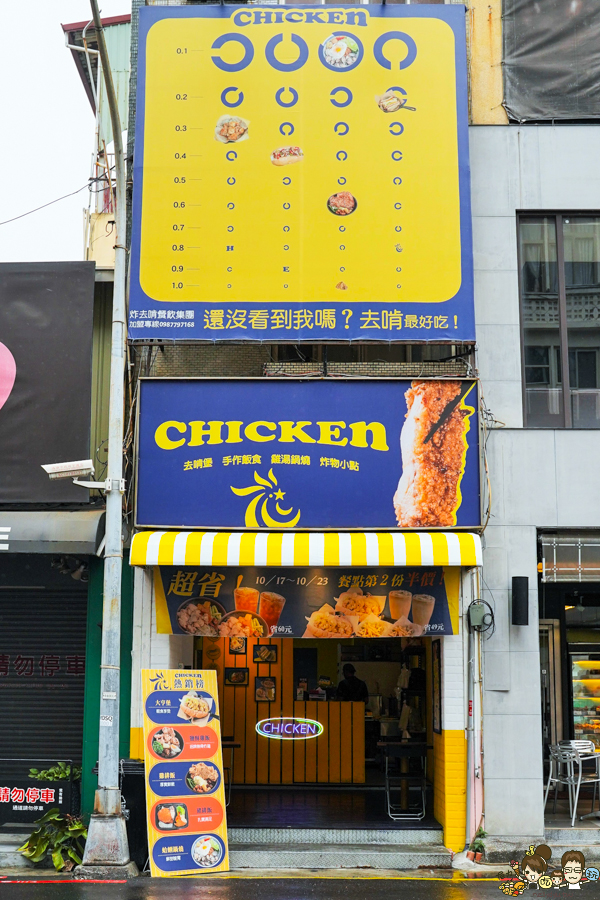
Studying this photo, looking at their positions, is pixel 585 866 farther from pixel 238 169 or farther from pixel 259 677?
pixel 238 169

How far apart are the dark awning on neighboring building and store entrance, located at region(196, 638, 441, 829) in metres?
3.75

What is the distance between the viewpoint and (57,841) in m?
11.5

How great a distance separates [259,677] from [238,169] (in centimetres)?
888

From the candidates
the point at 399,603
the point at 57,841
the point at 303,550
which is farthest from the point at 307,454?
the point at 57,841

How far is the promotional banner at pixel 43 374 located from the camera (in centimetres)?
1318

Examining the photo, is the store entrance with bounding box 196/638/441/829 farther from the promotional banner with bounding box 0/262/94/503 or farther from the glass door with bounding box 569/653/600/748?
the promotional banner with bounding box 0/262/94/503

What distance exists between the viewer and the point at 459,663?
12656 millimetres

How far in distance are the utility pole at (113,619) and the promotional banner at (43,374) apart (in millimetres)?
1216

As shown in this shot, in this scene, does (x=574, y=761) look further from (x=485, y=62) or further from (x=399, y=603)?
(x=485, y=62)

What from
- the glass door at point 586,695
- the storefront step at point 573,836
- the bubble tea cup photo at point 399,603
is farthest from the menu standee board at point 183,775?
the glass door at point 586,695

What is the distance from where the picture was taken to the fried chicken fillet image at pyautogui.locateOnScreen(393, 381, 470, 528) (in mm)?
12461

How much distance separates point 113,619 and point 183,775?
2124 millimetres

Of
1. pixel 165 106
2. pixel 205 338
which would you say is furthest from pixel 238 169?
pixel 205 338

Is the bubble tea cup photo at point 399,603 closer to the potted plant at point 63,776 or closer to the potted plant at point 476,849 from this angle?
→ the potted plant at point 476,849
